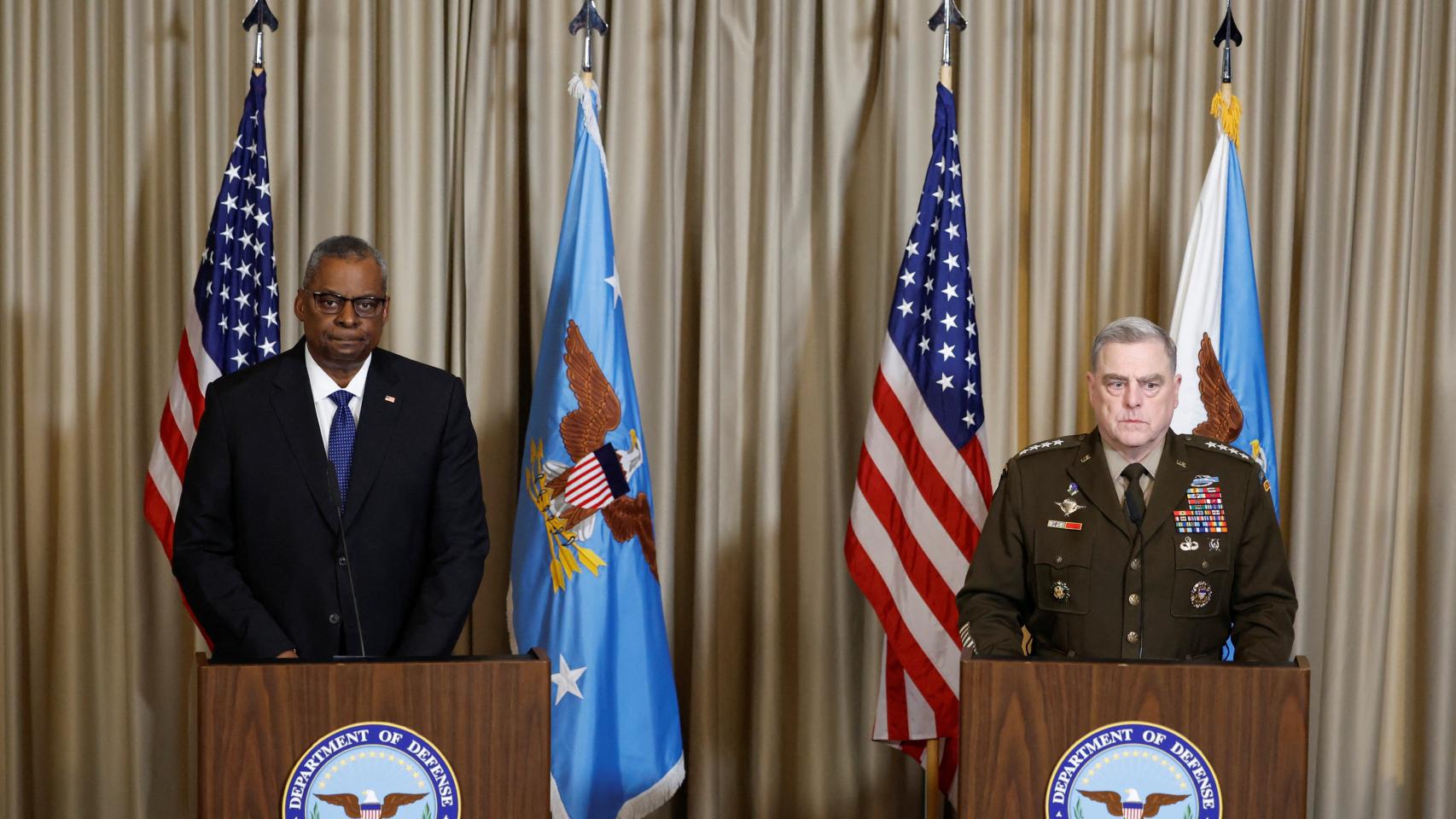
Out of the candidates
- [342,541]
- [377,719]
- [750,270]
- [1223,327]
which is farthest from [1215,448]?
[750,270]

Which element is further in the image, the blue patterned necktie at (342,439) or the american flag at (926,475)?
the american flag at (926,475)

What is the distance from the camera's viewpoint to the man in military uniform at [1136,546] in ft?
8.67

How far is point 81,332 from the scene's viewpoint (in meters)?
4.47

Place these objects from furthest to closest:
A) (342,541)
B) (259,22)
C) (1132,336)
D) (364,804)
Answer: (259,22) < (342,541) < (1132,336) < (364,804)

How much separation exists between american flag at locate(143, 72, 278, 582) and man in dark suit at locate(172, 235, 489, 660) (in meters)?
1.06

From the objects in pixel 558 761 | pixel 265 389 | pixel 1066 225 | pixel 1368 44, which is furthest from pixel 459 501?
pixel 1368 44

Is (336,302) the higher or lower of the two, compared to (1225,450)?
higher

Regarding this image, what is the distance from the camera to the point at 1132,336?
2641 mm

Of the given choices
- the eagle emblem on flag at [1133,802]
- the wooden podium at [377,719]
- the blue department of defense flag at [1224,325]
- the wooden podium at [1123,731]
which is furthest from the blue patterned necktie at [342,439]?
the blue department of defense flag at [1224,325]

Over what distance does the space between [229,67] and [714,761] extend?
2.77m

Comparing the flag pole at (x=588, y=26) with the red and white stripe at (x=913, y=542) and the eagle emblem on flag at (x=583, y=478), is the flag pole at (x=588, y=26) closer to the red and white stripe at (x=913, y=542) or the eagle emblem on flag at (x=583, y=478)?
the eagle emblem on flag at (x=583, y=478)

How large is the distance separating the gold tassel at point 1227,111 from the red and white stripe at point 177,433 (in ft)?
9.95

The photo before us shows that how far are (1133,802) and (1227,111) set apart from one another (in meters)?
2.64

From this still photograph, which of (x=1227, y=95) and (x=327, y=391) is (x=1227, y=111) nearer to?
(x=1227, y=95)
